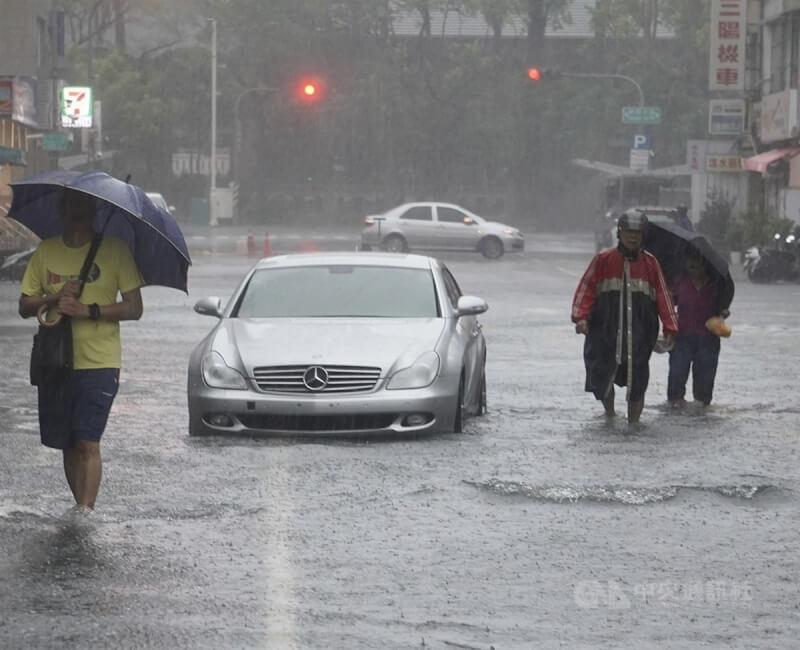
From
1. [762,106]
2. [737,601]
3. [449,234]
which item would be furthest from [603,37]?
[737,601]

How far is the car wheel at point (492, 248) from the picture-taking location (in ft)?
164

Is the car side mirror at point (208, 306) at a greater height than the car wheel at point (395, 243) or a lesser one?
greater

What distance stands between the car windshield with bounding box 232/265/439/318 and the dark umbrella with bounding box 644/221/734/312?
1.99 m

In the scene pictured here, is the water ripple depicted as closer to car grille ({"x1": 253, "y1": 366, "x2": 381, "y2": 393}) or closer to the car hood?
car grille ({"x1": 253, "y1": 366, "x2": 381, "y2": 393})

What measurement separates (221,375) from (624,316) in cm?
301

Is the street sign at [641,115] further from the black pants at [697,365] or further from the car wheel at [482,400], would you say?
the car wheel at [482,400]

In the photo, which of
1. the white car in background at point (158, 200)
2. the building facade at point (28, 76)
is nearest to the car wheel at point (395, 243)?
the white car in background at point (158, 200)

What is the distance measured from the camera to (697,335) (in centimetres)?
1473

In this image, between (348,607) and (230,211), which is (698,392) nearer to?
(348,607)

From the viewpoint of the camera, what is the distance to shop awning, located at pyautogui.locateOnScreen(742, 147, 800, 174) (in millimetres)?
50125

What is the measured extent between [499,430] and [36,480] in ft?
12.3

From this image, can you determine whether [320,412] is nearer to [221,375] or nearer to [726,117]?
[221,375]

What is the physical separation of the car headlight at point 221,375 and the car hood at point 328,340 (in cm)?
7

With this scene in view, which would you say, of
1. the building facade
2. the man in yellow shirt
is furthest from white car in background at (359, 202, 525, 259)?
the man in yellow shirt
